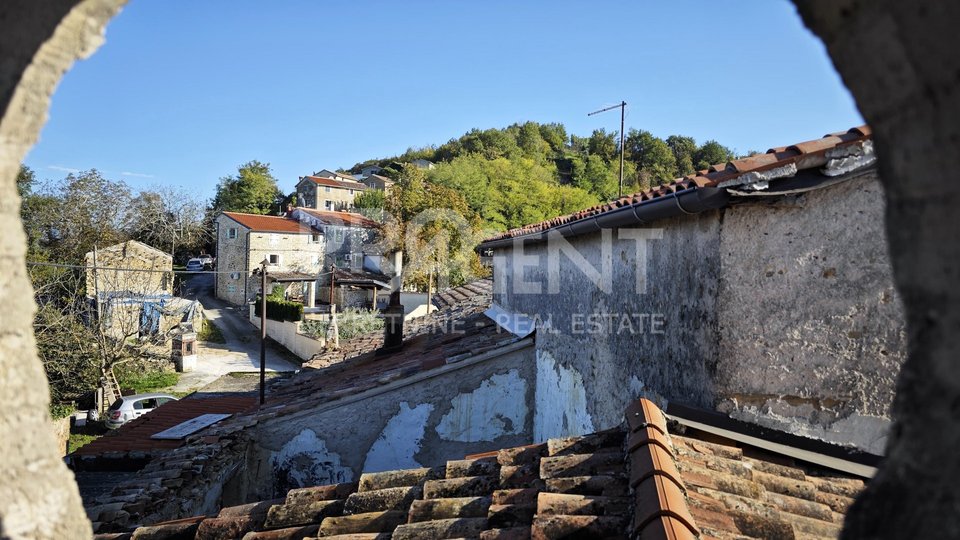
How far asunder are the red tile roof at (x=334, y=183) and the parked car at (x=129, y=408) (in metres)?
35.9

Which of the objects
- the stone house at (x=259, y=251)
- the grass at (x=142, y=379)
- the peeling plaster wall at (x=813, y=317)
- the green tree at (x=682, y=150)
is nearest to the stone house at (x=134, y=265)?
the stone house at (x=259, y=251)

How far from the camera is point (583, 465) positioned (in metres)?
3.15

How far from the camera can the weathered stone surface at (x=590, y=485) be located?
284 centimetres

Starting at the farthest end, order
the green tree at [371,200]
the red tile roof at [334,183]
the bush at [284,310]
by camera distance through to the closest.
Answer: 1. the red tile roof at [334,183]
2. the green tree at [371,200]
3. the bush at [284,310]

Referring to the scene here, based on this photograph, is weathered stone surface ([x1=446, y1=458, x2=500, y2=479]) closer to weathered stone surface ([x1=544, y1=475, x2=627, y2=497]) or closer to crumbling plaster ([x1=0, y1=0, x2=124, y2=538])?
weathered stone surface ([x1=544, y1=475, x2=627, y2=497])

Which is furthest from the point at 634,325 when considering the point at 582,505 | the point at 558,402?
the point at 582,505

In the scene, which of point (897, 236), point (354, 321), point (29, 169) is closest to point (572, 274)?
point (897, 236)

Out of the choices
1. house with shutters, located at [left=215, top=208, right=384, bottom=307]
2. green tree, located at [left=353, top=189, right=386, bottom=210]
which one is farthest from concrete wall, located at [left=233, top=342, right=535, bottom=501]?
green tree, located at [left=353, top=189, right=386, bottom=210]

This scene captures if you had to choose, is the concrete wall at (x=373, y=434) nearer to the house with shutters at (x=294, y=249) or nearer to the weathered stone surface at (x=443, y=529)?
the weathered stone surface at (x=443, y=529)

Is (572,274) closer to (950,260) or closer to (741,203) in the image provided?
(741,203)

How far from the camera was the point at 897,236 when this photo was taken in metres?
0.99

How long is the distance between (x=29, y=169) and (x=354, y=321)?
22.3 meters

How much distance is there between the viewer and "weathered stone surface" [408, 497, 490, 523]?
2967 millimetres

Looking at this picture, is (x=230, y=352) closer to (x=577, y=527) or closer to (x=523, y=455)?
(x=523, y=455)
